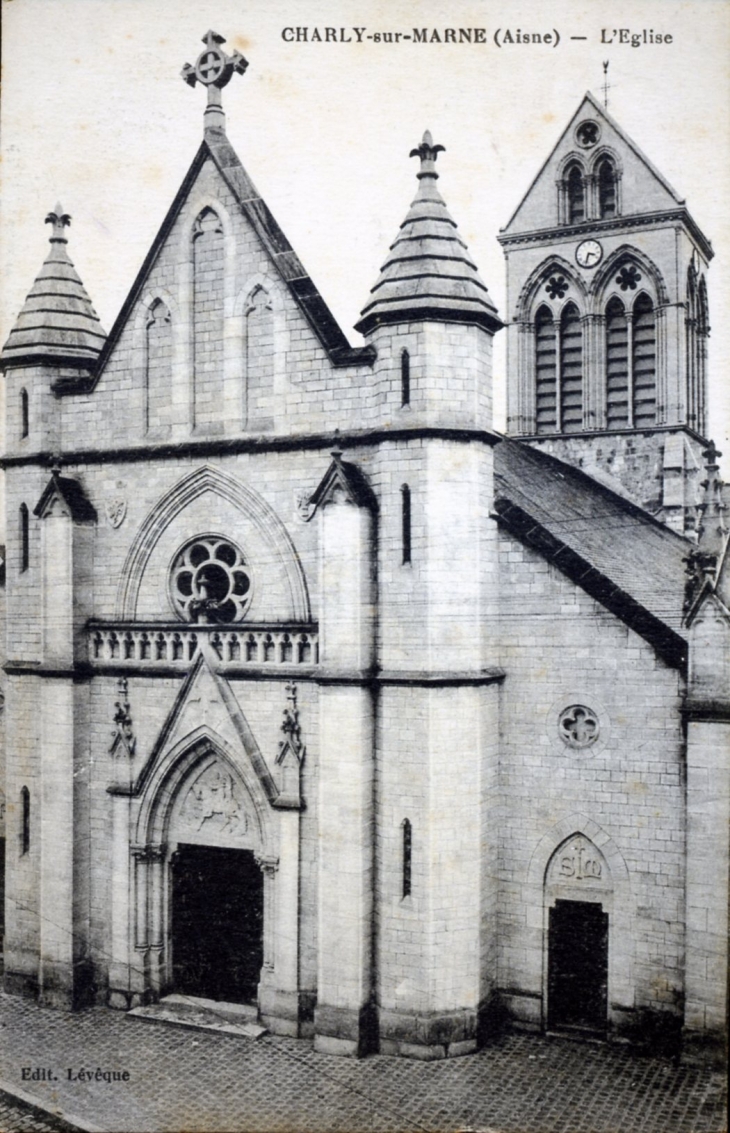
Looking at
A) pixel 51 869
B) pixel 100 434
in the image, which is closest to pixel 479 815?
pixel 51 869

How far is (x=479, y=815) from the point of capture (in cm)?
1535

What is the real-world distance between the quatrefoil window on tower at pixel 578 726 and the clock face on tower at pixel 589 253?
16.7 m

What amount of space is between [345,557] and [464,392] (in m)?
3.09

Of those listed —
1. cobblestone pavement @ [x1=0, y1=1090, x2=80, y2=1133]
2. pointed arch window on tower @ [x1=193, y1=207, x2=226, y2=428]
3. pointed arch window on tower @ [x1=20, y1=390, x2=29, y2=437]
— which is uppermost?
pointed arch window on tower @ [x1=193, y1=207, x2=226, y2=428]

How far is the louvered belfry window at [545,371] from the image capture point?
2878 cm

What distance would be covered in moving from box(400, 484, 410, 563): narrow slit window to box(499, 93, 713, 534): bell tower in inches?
537

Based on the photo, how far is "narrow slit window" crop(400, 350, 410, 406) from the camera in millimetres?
15422

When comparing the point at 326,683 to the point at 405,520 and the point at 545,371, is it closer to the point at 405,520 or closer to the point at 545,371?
the point at 405,520

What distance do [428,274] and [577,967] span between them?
10.8m

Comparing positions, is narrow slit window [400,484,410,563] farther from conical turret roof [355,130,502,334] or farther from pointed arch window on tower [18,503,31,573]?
pointed arch window on tower [18,503,31,573]

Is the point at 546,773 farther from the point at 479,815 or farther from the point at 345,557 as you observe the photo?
the point at 345,557

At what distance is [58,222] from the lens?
17.7 m

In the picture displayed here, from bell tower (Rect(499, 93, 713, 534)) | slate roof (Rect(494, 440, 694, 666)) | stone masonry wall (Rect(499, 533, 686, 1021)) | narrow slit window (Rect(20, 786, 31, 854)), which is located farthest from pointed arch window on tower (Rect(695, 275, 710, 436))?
narrow slit window (Rect(20, 786, 31, 854))

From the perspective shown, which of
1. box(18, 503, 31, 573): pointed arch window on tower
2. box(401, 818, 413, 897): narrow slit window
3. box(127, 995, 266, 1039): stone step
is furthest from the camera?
box(18, 503, 31, 573): pointed arch window on tower
